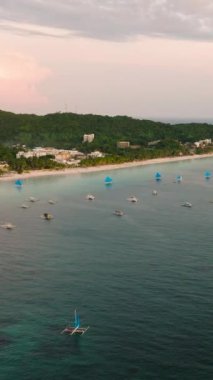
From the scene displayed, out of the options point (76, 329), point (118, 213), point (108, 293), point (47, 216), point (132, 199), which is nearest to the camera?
point (76, 329)

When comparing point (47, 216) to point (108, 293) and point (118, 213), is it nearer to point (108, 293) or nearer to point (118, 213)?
point (118, 213)

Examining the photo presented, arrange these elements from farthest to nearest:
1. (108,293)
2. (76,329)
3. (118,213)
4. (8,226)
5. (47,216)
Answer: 1. (118,213)
2. (47,216)
3. (8,226)
4. (108,293)
5. (76,329)

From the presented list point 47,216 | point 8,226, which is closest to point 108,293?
point 8,226

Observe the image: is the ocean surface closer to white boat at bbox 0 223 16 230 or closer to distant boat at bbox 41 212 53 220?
distant boat at bbox 41 212 53 220

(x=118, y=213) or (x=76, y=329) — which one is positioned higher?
(x=118, y=213)

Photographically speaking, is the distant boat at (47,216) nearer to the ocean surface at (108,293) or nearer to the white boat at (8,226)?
the ocean surface at (108,293)

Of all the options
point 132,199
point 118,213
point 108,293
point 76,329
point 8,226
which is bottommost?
point 76,329

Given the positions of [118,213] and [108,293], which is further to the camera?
[118,213]

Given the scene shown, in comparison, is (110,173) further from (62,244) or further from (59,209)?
(62,244)

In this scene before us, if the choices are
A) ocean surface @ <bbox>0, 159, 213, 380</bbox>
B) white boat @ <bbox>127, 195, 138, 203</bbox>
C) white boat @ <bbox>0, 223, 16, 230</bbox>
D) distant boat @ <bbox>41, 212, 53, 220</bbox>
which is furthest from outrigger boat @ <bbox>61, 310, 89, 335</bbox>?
white boat @ <bbox>127, 195, 138, 203</bbox>
